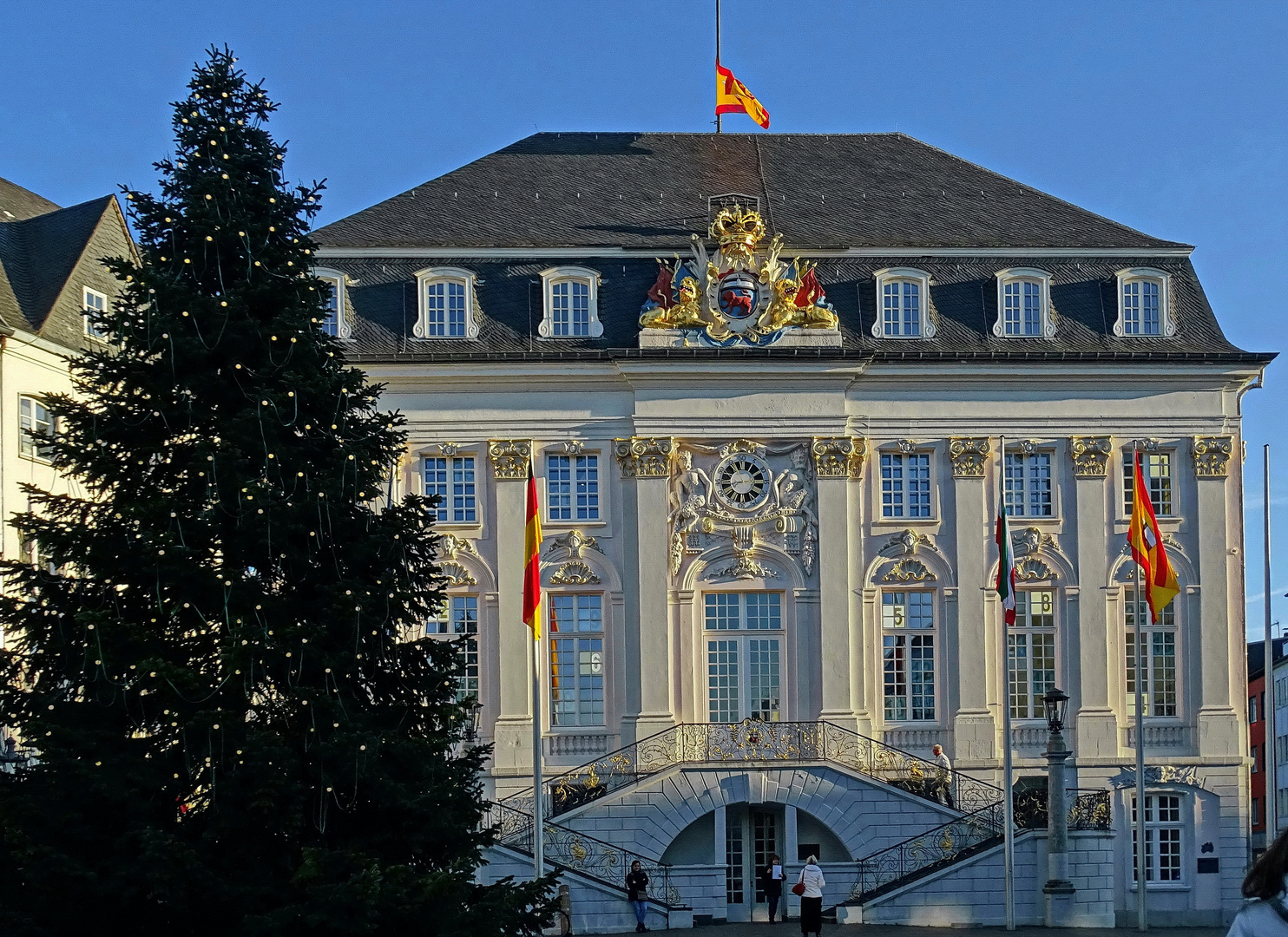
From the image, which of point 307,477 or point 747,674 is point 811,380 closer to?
point 747,674

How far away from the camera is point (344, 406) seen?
24.8 metres

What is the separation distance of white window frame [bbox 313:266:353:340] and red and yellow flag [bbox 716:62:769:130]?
1096 cm

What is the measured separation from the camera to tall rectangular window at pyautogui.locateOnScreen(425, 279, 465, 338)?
47.0 metres

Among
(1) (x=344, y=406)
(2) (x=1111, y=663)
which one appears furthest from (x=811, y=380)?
(1) (x=344, y=406)

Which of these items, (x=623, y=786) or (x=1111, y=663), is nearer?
(x=623, y=786)

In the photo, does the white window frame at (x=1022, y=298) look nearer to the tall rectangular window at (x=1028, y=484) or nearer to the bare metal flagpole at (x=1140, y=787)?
the tall rectangular window at (x=1028, y=484)

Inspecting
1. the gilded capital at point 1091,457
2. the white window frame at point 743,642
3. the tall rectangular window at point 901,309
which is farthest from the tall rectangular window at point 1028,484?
the white window frame at point 743,642

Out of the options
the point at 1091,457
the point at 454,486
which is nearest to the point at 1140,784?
the point at 1091,457

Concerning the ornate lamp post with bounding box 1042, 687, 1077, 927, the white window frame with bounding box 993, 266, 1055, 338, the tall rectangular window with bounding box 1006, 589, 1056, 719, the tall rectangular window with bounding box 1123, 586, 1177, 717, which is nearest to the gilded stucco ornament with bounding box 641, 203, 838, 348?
the white window frame with bounding box 993, 266, 1055, 338

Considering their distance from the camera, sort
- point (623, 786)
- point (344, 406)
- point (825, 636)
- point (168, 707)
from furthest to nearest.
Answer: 1. point (825, 636)
2. point (623, 786)
3. point (344, 406)
4. point (168, 707)

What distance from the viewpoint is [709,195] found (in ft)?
164

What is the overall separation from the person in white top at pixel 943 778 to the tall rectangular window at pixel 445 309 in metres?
13.9

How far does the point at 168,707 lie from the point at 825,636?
975 inches

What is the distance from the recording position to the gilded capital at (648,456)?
4644cm
